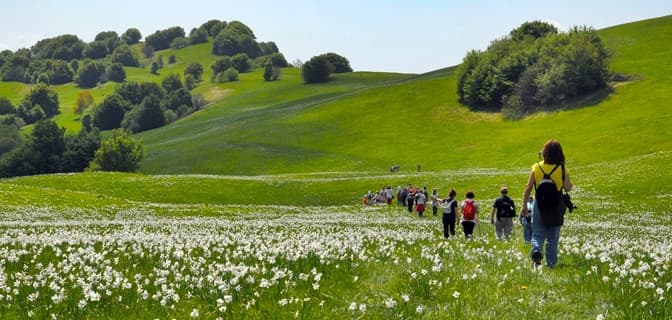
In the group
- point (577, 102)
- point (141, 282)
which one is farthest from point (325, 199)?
point (577, 102)

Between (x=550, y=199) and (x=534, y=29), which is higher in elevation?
(x=534, y=29)

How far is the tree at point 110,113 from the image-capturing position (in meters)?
184

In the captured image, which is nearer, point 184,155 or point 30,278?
point 30,278

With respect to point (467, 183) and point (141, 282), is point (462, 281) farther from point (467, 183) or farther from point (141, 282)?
point (467, 183)

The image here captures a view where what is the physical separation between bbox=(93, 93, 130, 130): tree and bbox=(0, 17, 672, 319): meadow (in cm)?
3285

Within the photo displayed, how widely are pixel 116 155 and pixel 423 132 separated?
5585 cm

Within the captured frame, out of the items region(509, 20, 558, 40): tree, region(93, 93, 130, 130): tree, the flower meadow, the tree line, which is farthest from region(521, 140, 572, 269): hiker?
region(93, 93, 130, 130): tree

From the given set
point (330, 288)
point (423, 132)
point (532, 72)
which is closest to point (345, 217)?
point (330, 288)

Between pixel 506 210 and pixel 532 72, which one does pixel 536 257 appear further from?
pixel 532 72

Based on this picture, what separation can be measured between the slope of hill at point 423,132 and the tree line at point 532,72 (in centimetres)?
401

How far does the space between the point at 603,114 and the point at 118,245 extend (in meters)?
90.4

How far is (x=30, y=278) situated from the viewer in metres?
8.38

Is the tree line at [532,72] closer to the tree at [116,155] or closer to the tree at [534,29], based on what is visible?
the tree at [534,29]

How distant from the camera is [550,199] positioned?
34.4 ft
